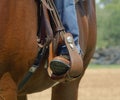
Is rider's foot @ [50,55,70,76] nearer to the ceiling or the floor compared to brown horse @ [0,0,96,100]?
nearer to the floor

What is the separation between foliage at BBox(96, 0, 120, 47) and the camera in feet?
193

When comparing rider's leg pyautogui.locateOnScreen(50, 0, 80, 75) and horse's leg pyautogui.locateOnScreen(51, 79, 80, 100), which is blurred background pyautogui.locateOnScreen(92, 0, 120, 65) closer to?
horse's leg pyautogui.locateOnScreen(51, 79, 80, 100)

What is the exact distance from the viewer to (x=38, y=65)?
12.1ft

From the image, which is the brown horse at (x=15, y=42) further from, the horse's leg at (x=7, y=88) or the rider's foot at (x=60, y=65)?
the rider's foot at (x=60, y=65)

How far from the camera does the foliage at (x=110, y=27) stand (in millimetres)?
58844

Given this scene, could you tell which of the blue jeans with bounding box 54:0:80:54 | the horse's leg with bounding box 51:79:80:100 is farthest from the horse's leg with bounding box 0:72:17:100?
the horse's leg with bounding box 51:79:80:100

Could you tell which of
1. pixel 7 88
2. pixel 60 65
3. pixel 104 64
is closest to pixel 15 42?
pixel 7 88

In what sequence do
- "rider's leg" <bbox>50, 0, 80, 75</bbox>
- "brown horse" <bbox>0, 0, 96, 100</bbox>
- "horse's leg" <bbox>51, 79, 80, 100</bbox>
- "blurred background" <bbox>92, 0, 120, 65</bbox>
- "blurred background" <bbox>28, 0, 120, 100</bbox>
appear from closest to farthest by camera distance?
1. "brown horse" <bbox>0, 0, 96, 100</bbox>
2. "rider's leg" <bbox>50, 0, 80, 75</bbox>
3. "horse's leg" <bbox>51, 79, 80, 100</bbox>
4. "blurred background" <bbox>28, 0, 120, 100</bbox>
5. "blurred background" <bbox>92, 0, 120, 65</bbox>

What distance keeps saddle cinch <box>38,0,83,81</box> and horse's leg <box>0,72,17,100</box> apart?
0.40 m

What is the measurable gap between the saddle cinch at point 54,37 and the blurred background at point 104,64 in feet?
26.8

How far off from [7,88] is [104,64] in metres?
32.1

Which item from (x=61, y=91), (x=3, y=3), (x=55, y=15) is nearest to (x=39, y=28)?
(x=55, y=15)

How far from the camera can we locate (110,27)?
60.9 metres

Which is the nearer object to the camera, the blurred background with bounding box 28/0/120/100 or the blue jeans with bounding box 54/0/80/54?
the blue jeans with bounding box 54/0/80/54
